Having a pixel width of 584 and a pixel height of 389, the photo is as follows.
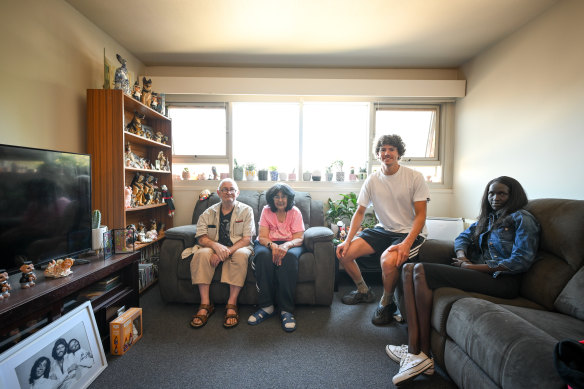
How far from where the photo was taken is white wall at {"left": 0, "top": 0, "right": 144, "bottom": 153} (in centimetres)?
164

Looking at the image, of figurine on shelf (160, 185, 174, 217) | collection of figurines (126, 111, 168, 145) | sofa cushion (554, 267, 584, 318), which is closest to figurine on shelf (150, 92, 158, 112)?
collection of figurines (126, 111, 168, 145)

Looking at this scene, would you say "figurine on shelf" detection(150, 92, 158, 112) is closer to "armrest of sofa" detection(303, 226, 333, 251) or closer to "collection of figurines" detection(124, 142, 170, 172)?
"collection of figurines" detection(124, 142, 170, 172)

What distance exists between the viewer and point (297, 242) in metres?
2.16

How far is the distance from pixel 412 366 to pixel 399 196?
114cm

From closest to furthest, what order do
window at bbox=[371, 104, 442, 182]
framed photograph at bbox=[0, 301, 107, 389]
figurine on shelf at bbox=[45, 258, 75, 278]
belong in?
framed photograph at bbox=[0, 301, 107, 389] < figurine on shelf at bbox=[45, 258, 75, 278] < window at bbox=[371, 104, 442, 182]

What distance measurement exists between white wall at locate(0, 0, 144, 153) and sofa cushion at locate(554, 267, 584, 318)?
3280 mm

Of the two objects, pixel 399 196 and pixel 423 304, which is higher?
pixel 399 196

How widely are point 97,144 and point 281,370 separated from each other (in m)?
2.23

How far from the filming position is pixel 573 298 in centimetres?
124

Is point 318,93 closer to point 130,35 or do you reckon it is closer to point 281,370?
point 130,35

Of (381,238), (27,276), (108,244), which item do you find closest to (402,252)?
(381,238)

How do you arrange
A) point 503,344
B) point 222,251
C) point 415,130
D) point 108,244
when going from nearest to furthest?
point 503,344 → point 108,244 → point 222,251 → point 415,130

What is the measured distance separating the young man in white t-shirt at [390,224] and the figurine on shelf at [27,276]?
6.20 ft

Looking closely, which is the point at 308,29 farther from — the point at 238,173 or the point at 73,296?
the point at 73,296
